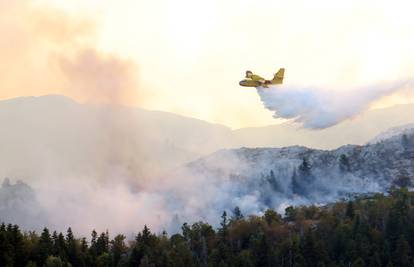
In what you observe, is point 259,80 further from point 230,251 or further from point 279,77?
point 230,251

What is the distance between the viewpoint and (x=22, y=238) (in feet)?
572

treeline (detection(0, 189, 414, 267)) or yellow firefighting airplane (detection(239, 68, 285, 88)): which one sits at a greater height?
yellow firefighting airplane (detection(239, 68, 285, 88))

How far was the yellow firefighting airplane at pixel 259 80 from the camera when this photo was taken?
174 metres

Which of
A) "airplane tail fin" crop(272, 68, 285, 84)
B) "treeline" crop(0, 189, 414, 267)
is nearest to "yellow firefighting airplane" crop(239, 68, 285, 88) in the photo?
"airplane tail fin" crop(272, 68, 285, 84)

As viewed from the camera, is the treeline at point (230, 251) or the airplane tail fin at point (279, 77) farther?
the airplane tail fin at point (279, 77)

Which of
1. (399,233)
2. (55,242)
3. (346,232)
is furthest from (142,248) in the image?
(399,233)

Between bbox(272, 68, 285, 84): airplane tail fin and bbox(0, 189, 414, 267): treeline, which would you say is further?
bbox(272, 68, 285, 84): airplane tail fin

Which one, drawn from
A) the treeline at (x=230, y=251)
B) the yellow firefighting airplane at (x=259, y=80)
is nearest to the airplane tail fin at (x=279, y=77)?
the yellow firefighting airplane at (x=259, y=80)

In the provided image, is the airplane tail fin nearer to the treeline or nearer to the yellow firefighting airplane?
the yellow firefighting airplane

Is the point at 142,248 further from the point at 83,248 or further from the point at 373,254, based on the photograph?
the point at 373,254

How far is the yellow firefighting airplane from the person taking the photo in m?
174

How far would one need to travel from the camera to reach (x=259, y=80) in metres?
175

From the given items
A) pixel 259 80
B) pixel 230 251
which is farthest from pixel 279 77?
pixel 230 251

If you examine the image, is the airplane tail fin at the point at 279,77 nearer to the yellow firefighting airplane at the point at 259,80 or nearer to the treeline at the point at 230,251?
the yellow firefighting airplane at the point at 259,80
